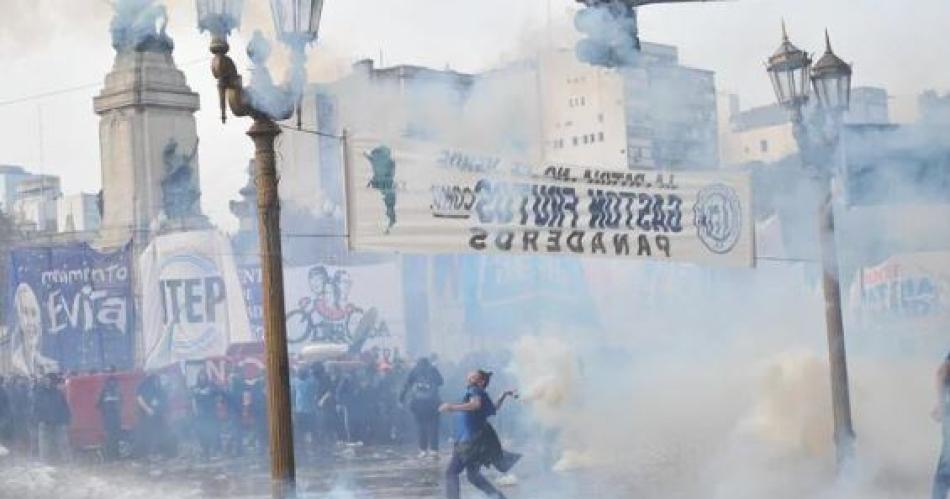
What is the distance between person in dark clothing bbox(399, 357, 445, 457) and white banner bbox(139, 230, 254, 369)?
3392 mm

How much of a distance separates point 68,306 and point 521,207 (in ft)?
33.0

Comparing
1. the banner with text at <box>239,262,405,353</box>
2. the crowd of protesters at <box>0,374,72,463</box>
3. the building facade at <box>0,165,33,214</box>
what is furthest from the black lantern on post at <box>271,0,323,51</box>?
the building facade at <box>0,165,33,214</box>

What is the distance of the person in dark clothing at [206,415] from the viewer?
19391mm

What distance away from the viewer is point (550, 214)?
13.2 metres

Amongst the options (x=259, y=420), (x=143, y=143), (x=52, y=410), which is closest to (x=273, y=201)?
(x=259, y=420)

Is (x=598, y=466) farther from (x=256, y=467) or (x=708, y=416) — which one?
(x=256, y=467)

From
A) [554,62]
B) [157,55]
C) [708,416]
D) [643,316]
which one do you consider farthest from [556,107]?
[157,55]

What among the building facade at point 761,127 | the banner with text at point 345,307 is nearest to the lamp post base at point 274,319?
the building facade at point 761,127

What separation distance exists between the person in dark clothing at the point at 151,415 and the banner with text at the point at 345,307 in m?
2.38

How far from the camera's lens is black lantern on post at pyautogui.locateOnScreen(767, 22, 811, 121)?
12.5m

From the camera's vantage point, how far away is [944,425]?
11641mm

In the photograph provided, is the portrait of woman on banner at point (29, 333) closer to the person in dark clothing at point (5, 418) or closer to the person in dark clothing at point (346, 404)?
the person in dark clothing at point (5, 418)

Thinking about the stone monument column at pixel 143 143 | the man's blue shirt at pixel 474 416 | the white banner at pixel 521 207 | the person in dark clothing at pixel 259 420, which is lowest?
the person in dark clothing at pixel 259 420

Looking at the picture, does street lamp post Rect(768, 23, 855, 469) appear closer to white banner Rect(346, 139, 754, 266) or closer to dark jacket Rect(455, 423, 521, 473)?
white banner Rect(346, 139, 754, 266)
